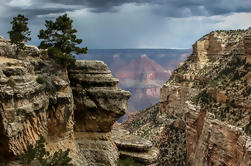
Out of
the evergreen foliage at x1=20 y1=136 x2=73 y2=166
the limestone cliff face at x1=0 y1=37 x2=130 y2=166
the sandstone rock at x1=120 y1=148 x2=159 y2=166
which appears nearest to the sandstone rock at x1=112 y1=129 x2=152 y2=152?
the sandstone rock at x1=120 y1=148 x2=159 y2=166

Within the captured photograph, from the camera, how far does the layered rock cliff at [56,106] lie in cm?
2823

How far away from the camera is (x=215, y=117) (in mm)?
72250

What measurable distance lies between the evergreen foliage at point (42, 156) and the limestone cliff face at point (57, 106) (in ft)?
2.29

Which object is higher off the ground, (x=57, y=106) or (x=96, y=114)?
(x=57, y=106)

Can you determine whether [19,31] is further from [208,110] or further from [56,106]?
[208,110]

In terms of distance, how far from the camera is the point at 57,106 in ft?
113

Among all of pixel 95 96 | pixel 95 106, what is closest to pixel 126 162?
pixel 95 106

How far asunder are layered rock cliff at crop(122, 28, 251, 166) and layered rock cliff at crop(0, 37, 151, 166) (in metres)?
25.3

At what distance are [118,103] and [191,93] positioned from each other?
219 ft

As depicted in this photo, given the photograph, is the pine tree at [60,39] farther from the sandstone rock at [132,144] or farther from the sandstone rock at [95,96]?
the sandstone rock at [132,144]

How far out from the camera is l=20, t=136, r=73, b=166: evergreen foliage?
29.6 m

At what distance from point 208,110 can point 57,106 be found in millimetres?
49462

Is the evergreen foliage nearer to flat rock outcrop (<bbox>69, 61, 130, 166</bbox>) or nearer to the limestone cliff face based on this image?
the limestone cliff face

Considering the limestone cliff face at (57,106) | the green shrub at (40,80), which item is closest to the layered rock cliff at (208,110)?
the limestone cliff face at (57,106)
